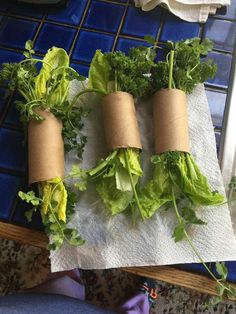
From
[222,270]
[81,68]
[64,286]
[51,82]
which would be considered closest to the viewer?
[222,270]

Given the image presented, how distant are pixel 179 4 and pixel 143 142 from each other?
36cm

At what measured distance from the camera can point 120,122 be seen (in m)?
0.71

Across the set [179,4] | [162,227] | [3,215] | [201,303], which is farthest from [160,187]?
[201,303]

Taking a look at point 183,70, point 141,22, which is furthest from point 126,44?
point 183,70

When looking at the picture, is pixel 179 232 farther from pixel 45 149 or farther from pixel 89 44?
pixel 89 44

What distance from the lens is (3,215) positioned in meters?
0.73

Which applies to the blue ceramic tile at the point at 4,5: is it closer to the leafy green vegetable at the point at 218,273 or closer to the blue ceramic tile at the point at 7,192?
the blue ceramic tile at the point at 7,192

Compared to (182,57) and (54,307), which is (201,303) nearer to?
(54,307)

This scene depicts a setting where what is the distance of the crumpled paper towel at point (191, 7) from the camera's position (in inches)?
35.3

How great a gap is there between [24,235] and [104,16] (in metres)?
0.53

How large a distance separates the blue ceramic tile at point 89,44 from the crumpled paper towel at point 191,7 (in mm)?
122

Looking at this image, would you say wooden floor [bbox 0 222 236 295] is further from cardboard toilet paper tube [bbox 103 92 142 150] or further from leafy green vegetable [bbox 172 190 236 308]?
cardboard toilet paper tube [bbox 103 92 142 150]

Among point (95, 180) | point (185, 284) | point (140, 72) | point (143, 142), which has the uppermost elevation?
point (140, 72)

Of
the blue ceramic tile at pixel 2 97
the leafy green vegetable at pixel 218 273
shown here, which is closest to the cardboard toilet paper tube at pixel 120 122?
the leafy green vegetable at pixel 218 273
